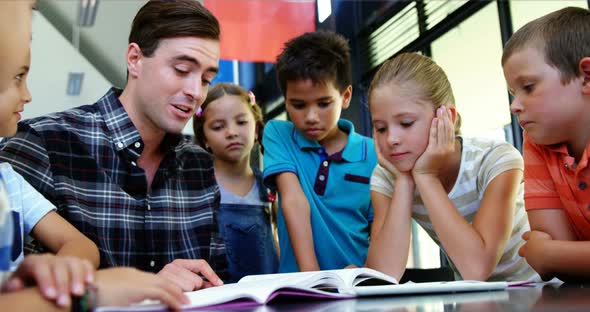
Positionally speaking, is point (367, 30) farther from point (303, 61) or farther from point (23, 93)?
point (23, 93)

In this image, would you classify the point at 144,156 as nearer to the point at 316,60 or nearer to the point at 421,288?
the point at 316,60

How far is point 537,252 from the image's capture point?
37.4 inches

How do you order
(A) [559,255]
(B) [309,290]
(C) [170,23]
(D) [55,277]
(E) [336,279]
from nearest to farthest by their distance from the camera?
1. (D) [55,277]
2. (B) [309,290]
3. (E) [336,279]
4. (A) [559,255]
5. (C) [170,23]

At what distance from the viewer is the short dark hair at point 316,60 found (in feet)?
5.79

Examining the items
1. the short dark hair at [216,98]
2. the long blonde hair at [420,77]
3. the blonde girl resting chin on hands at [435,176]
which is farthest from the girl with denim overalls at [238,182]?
the long blonde hair at [420,77]

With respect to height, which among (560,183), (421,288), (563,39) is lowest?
(421,288)

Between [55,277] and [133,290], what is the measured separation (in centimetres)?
7

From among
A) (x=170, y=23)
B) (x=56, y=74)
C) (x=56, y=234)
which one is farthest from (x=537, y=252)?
(x=56, y=74)

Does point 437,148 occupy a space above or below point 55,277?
above

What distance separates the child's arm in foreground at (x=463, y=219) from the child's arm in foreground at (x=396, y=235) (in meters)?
0.05

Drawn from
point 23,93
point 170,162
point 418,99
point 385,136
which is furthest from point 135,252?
point 418,99

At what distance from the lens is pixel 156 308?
0.52 m

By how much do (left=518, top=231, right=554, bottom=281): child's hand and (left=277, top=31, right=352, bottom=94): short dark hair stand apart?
0.90 metres

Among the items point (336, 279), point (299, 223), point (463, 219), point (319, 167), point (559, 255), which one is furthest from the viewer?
point (319, 167)
